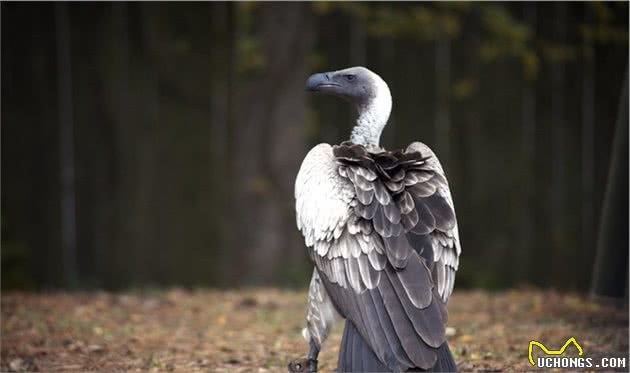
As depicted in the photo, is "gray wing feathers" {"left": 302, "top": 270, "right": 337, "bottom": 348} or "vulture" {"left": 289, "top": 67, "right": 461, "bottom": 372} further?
"gray wing feathers" {"left": 302, "top": 270, "right": 337, "bottom": 348}

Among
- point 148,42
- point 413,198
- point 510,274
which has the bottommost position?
→ point 510,274

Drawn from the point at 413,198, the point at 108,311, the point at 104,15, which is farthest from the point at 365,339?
the point at 104,15

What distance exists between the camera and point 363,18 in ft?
38.9

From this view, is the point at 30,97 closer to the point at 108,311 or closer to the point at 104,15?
the point at 104,15

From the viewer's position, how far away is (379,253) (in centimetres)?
472

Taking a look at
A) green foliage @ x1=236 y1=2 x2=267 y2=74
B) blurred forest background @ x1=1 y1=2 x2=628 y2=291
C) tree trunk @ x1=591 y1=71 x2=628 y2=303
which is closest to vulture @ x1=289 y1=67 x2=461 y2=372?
tree trunk @ x1=591 y1=71 x2=628 y2=303

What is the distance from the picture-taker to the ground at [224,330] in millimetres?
5918

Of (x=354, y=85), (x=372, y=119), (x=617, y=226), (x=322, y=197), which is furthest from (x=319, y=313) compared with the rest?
(x=617, y=226)

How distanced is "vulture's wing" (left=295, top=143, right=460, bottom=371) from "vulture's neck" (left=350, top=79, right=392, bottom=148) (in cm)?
44

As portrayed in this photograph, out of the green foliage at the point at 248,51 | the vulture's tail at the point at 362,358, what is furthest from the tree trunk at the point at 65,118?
the vulture's tail at the point at 362,358

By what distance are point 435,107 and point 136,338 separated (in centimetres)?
643

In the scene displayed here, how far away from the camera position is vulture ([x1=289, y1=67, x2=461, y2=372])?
446cm

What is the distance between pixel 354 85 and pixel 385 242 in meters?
1.53

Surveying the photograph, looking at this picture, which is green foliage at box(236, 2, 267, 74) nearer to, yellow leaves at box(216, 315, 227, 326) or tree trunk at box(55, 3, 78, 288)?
tree trunk at box(55, 3, 78, 288)
